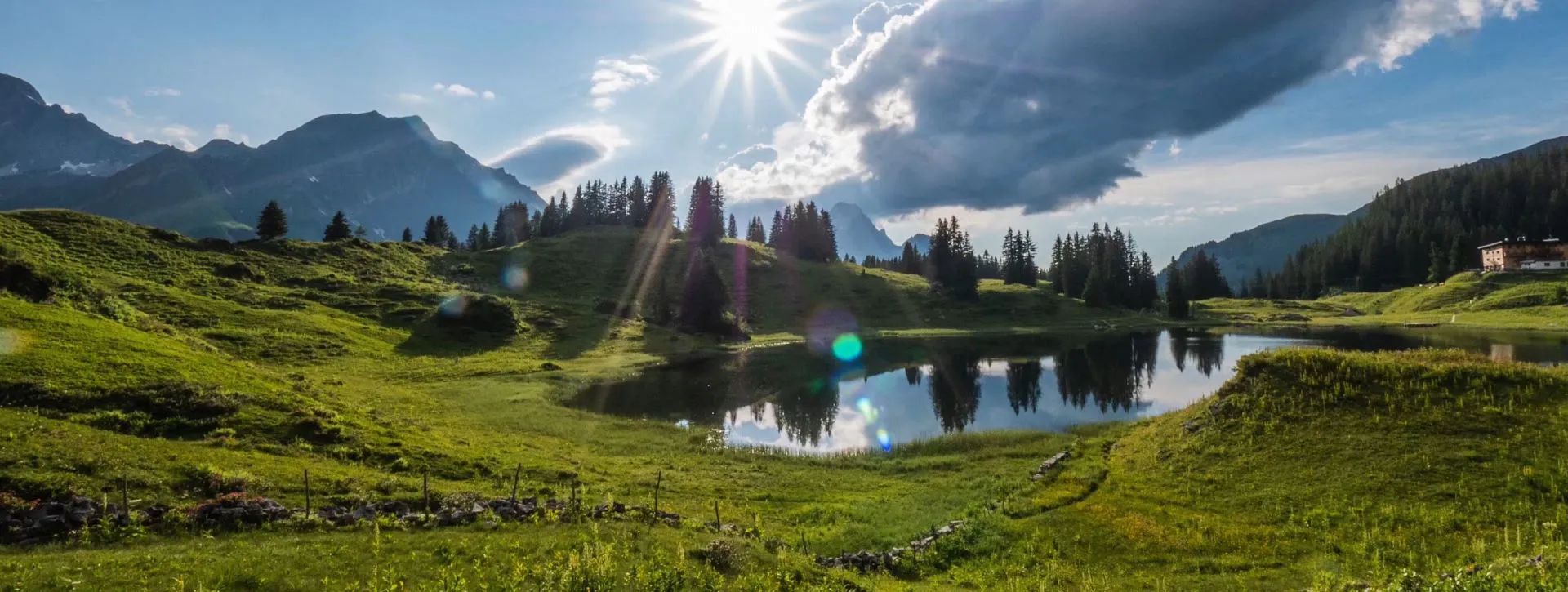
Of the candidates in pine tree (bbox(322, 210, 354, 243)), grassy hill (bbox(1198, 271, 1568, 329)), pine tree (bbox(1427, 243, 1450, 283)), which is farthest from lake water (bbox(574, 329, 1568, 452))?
pine tree (bbox(322, 210, 354, 243))

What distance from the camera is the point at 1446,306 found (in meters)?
143

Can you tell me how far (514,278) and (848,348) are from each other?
8365 centimetres

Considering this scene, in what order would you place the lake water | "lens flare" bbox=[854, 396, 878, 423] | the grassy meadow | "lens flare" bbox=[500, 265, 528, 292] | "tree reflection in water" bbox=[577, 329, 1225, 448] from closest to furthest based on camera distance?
1. the grassy meadow
2. the lake water
3. "tree reflection in water" bbox=[577, 329, 1225, 448]
4. "lens flare" bbox=[854, 396, 878, 423]
5. "lens flare" bbox=[500, 265, 528, 292]

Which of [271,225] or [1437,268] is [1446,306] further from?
[271,225]

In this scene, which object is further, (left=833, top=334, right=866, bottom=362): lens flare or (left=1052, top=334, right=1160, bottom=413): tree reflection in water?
(left=833, top=334, right=866, bottom=362): lens flare

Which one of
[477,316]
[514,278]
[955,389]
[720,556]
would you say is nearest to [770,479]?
[720,556]

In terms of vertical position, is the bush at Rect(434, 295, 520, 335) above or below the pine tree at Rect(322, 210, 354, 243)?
below

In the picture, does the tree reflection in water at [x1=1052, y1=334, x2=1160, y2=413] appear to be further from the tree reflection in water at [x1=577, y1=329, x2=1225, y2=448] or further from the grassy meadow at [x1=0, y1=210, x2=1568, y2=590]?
the grassy meadow at [x1=0, y1=210, x2=1568, y2=590]

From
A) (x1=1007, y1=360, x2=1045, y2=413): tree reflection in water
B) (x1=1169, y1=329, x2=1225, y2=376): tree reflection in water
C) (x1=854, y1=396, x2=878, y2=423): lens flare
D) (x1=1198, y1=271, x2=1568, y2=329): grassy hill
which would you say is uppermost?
(x1=1198, y1=271, x2=1568, y2=329): grassy hill

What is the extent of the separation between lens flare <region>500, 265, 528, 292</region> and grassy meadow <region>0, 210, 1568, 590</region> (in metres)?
95.8

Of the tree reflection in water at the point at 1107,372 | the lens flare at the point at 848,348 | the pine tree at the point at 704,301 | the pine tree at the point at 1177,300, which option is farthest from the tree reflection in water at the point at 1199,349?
the pine tree at the point at 704,301

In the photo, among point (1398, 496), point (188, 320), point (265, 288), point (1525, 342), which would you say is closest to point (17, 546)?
point (1398, 496)

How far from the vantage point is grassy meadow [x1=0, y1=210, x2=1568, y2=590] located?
53.5ft

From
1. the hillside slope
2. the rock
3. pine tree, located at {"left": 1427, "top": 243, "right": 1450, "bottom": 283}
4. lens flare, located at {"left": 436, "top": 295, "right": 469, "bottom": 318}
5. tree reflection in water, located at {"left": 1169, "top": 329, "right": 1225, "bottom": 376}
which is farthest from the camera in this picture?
pine tree, located at {"left": 1427, "top": 243, "right": 1450, "bottom": 283}
